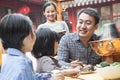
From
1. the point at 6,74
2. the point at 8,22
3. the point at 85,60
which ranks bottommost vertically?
the point at 85,60

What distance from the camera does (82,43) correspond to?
2799 mm

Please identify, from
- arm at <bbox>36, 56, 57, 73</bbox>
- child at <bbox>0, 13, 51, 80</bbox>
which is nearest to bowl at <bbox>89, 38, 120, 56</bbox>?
arm at <bbox>36, 56, 57, 73</bbox>

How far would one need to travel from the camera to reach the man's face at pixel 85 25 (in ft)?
8.80

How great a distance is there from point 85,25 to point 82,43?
0.57 ft

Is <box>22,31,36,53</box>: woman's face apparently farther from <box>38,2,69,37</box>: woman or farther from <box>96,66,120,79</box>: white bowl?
<box>38,2,69,37</box>: woman

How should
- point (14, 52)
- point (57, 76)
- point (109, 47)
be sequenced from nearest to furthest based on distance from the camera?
point (14, 52), point (57, 76), point (109, 47)

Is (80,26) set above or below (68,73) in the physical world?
above

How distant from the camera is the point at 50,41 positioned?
2.38m

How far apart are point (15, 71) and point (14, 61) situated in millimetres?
72

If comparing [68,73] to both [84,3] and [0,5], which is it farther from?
[84,3]

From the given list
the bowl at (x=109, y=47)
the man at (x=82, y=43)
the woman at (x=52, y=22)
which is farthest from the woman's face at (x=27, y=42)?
the woman at (x=52, y=22)

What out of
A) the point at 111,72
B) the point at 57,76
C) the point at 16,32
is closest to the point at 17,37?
the point at 16,32

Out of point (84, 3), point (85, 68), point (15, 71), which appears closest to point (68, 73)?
point (85, 68)

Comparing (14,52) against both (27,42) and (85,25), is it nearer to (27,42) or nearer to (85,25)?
(27,42)
